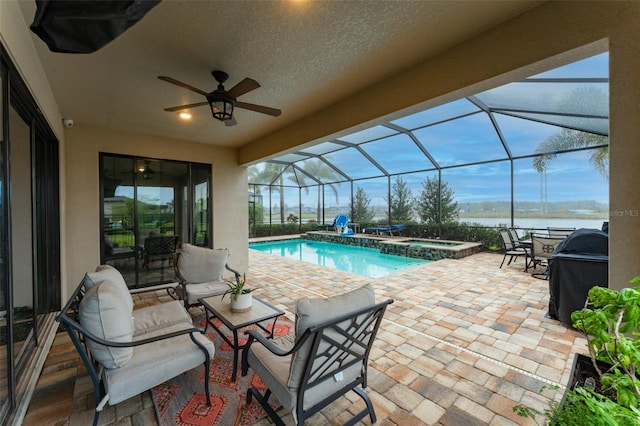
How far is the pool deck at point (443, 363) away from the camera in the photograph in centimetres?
194

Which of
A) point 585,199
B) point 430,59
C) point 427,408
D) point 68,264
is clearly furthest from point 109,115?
point 585,199

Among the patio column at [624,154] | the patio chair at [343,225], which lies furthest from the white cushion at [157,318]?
the patio chair at [343,225]

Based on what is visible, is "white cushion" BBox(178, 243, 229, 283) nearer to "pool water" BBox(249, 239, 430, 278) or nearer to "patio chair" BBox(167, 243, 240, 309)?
"patio chair" BBox(167, 243, 240, 309)

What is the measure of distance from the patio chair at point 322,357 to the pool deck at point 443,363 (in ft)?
1.09

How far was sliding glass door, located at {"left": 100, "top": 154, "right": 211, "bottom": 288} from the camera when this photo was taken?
16.0ft

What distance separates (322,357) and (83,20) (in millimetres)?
1809

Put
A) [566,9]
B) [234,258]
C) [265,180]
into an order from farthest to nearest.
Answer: [265,180]
[234,258]
[566,9]

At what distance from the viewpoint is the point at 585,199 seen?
24.6 feet

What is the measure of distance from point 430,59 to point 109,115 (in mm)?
4501

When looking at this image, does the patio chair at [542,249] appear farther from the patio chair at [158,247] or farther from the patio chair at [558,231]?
the patio chair at [158,247]

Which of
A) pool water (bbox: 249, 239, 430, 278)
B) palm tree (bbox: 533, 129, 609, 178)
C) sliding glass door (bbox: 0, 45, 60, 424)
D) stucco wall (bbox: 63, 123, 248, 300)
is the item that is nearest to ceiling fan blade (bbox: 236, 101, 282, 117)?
sliding glass door (bbox: 0, 45, 60, 424)

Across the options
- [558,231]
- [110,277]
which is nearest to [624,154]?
[110,277]

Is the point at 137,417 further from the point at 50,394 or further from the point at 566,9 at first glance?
the point at 566,9

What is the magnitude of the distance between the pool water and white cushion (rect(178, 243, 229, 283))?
3.65 m
